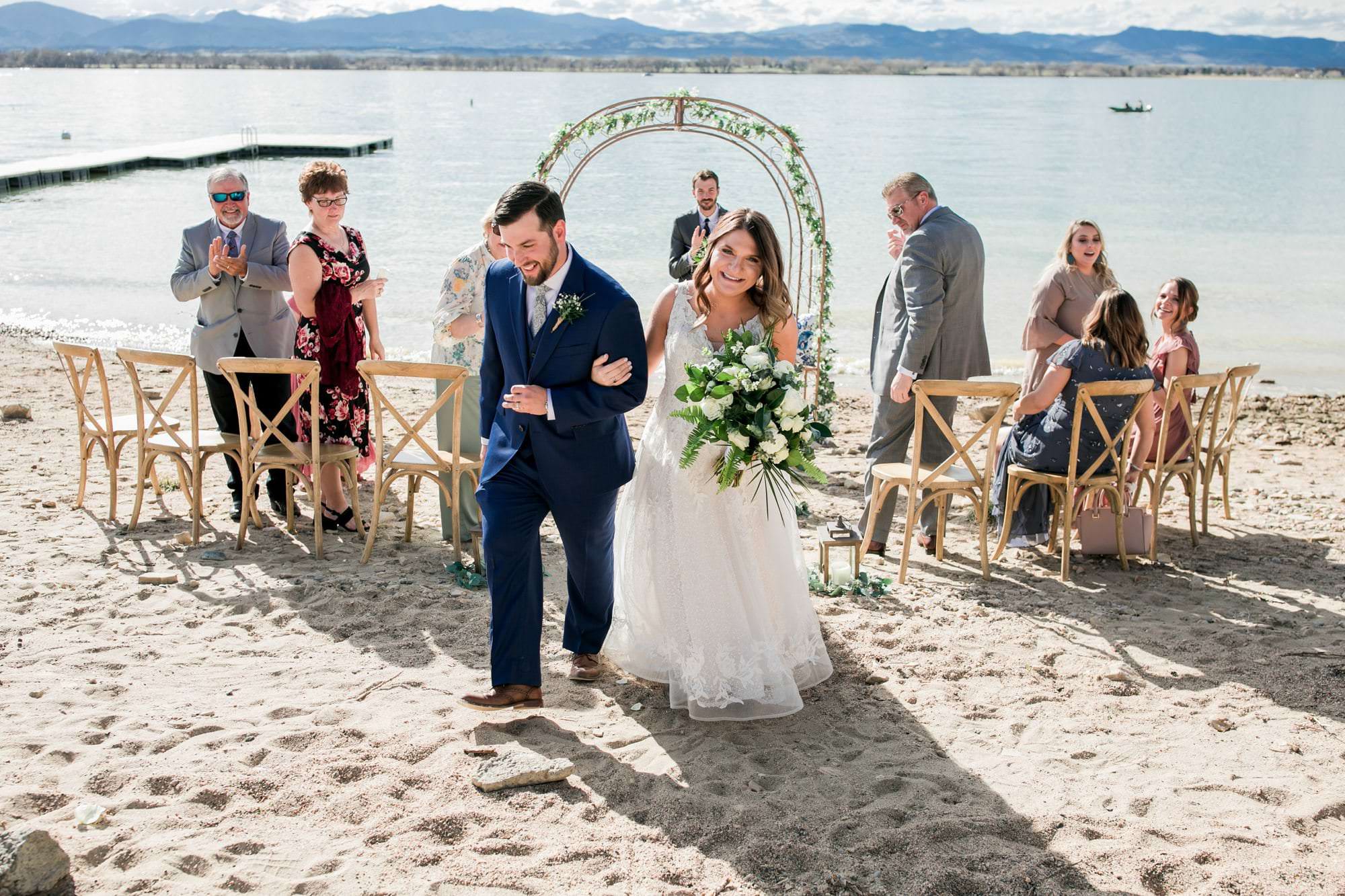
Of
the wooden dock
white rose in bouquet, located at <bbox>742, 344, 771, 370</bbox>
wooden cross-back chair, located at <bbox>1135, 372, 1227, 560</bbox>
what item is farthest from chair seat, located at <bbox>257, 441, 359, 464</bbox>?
the wooden dock

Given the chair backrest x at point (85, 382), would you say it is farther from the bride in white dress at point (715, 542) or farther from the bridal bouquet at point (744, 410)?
the bridal bouquet at point (744, 410)

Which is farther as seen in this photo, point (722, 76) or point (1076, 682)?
point (722, 76)

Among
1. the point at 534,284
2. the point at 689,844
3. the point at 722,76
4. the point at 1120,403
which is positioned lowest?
the point at 689,844

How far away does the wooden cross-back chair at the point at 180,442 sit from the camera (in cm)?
628

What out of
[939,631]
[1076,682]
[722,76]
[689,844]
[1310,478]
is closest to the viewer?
[689,844]

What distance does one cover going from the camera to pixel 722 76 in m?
148

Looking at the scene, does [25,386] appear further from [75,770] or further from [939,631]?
[939,631]

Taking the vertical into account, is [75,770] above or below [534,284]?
below

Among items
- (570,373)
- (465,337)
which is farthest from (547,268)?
(465,337)

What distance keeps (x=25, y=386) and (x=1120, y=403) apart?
31.8 feet

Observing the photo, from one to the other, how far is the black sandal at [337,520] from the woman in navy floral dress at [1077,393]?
3.90 metres

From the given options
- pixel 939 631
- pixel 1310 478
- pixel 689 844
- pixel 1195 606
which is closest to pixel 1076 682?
pixel 939 631

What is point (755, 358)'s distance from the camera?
4246mm

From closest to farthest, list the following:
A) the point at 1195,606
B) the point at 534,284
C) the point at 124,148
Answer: the point at 534,284 < the point at 1195,606 < the point at 124,148
